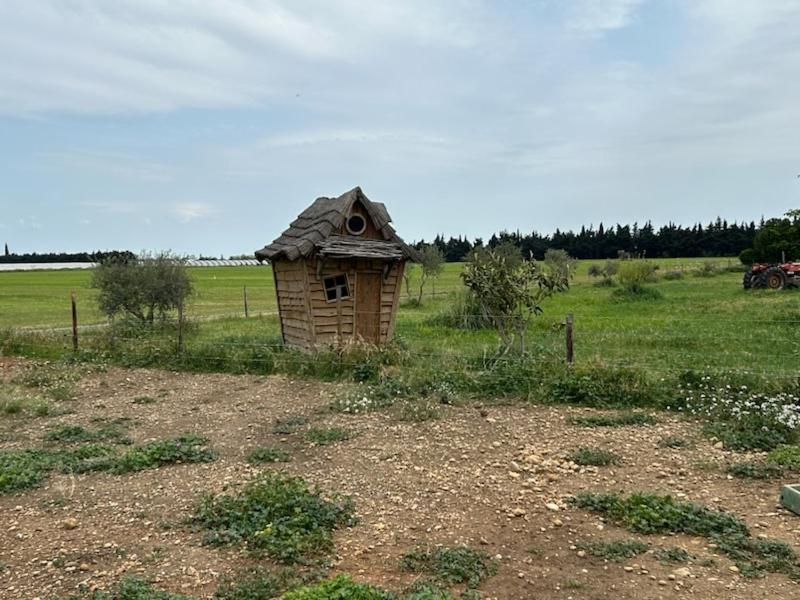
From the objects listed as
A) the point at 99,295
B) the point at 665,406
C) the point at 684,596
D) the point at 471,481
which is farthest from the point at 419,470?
the point at 99,295

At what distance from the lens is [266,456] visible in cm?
663

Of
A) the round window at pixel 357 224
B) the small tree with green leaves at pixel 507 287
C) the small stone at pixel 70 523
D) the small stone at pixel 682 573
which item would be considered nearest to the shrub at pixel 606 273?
the round window at pixel 357 224

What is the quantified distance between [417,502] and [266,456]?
6.59 ft

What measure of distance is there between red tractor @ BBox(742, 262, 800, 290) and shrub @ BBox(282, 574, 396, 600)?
28.4 m

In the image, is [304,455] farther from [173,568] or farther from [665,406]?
[665,406]

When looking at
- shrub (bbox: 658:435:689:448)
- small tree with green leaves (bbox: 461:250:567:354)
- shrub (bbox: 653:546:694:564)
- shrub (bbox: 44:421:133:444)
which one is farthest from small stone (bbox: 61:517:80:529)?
small tree with green leaves (bbox: 461:250:567:354)

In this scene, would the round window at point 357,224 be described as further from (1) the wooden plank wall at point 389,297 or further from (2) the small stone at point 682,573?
(2) the small stone at point 682,573

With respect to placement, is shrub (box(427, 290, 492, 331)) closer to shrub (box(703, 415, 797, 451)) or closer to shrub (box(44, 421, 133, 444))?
shrub (box(703, 415, 797, 451))

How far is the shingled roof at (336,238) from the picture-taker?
12.2m

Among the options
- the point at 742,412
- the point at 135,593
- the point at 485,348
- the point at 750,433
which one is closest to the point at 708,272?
the point at 485,348

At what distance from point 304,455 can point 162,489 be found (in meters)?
1.49

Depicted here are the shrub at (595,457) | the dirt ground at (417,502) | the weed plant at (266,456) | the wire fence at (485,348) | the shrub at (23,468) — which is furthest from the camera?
the wire fence at (485,348)

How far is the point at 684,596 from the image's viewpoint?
376 centimetres

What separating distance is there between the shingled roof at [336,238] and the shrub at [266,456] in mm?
5747
